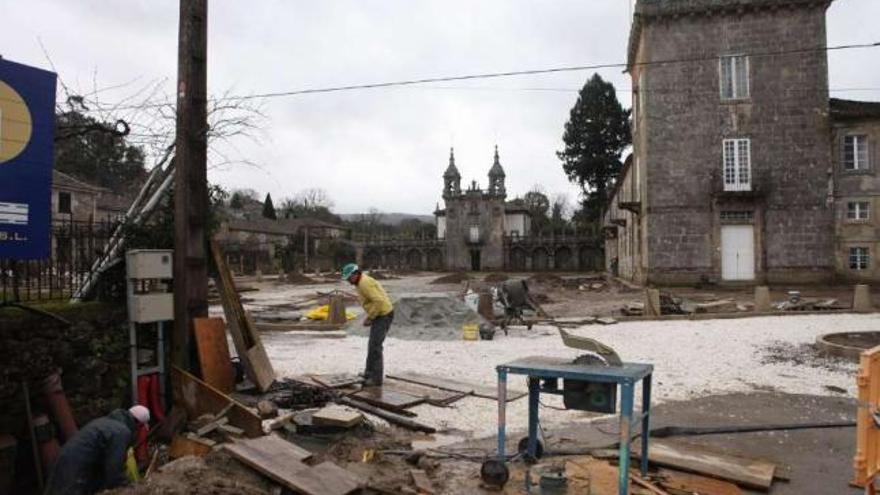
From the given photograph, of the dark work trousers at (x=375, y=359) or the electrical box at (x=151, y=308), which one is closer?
the electrical box at (x=151, y=308)

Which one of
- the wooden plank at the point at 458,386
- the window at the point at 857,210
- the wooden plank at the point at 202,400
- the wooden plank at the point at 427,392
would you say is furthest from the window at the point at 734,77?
the wooden plank at the point at 202,400

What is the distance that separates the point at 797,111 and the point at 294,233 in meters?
58.4

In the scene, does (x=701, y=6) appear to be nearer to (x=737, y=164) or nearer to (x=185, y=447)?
(x=737, y=164)

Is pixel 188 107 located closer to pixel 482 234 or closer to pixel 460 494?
pixel 460 494

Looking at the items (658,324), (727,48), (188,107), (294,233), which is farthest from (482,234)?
(188,107)

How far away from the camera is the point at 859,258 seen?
28828 millimetres

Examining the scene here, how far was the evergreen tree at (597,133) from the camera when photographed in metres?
55.8

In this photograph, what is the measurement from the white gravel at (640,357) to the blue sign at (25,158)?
4512 millimetres

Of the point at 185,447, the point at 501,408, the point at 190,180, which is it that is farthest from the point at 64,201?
the point at 501,408

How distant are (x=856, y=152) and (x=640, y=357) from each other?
2394 centimetres

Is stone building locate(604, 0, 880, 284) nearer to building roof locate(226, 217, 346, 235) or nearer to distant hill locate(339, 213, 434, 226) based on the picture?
building roof locate(226, 217, 346, 235)

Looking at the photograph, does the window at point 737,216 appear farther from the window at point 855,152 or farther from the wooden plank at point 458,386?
the wooden plank at point 458,386

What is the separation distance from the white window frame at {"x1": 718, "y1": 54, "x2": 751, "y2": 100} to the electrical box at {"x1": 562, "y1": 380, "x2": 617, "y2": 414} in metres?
28.1

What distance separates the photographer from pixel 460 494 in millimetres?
5031
